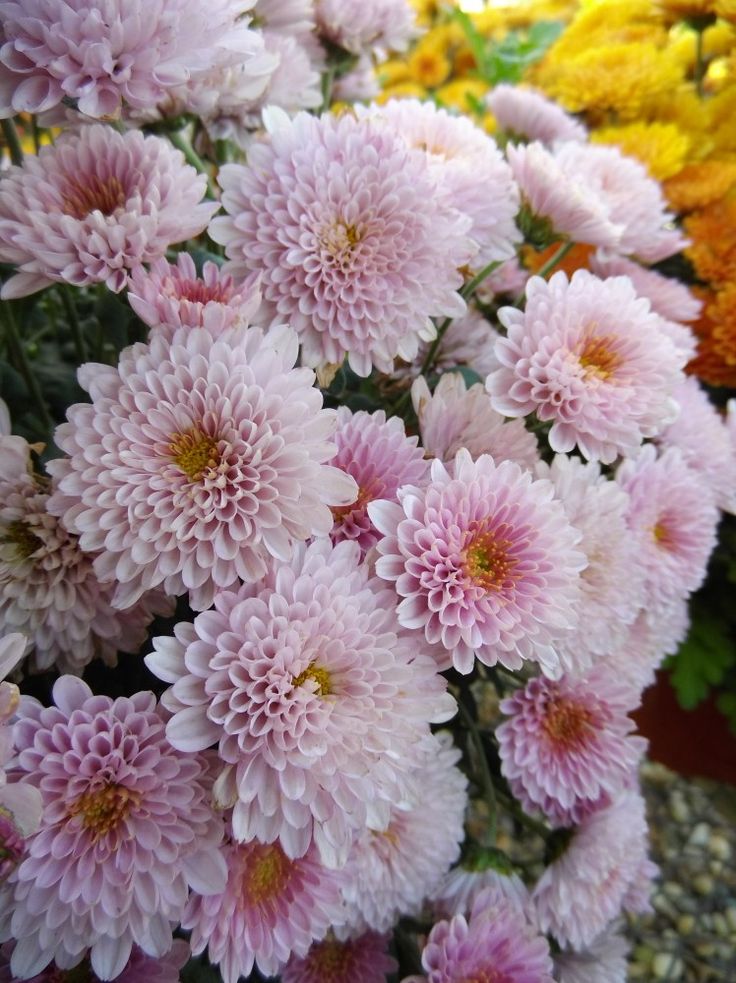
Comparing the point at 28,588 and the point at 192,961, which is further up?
the point at 28,588

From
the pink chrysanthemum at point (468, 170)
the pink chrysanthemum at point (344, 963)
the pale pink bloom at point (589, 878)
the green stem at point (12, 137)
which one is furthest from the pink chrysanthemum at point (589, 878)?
the green stem at point (12, 137)

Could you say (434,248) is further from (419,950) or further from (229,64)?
(419,950)

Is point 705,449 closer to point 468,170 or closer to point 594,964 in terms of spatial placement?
point 468,170

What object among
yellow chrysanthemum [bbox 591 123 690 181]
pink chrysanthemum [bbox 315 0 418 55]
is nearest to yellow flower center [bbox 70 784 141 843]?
pink chrysanthemum [bbox 315 0 418 55]

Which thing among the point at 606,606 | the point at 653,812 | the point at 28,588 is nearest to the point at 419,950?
the point at 606,606

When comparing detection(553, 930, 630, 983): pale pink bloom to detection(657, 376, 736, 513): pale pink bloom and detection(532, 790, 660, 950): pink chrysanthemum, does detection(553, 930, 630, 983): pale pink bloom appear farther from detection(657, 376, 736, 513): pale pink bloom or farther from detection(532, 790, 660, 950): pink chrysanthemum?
detection(657, 376, 736, 513): pale pink bloom

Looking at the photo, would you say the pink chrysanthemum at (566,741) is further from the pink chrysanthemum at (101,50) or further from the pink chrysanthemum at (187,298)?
the pink chrysanthemum at (101,50)

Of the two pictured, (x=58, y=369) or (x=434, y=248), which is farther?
A: (x=58, y=369)
